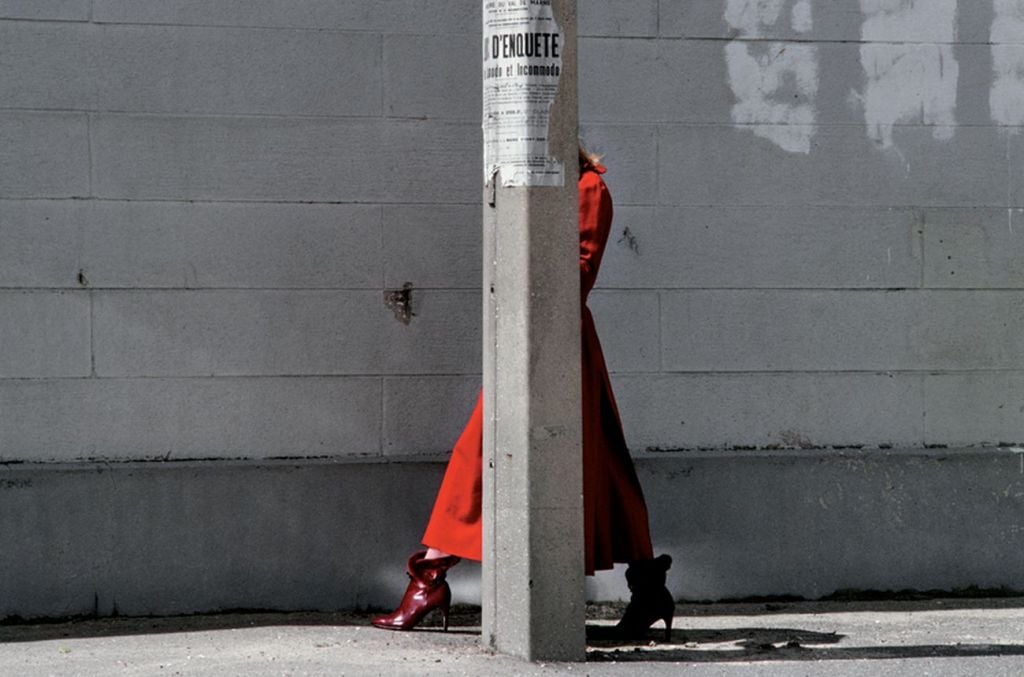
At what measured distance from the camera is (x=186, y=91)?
6422 mm

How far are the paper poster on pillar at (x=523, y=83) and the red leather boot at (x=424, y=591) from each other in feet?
5.06

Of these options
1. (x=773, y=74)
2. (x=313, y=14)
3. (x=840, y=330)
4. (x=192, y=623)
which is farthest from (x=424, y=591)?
(x=773, y=74)

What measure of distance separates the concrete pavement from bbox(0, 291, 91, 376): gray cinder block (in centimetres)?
97

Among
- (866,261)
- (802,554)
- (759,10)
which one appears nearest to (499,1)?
(759,10)

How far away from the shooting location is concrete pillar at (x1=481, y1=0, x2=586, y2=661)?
539 cm

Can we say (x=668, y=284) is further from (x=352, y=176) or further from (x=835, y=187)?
(x=352, y=176)

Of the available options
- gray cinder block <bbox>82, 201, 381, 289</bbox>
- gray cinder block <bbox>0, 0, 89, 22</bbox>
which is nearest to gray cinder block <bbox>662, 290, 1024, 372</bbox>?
→ gray cinder block <bbox>82, 201, 381, 289</bbox>

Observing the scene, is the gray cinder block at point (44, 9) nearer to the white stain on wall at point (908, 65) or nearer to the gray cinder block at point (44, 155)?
the gray cinder block at point (44, 155)

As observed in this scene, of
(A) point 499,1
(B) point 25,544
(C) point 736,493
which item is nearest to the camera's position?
(A) point 499,1

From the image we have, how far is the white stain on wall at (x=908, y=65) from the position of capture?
6906 mm

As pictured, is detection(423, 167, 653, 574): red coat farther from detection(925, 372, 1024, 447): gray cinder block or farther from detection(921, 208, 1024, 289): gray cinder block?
detection(921, 208, 1024, 289): gray cinder block

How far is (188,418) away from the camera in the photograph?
254 inches

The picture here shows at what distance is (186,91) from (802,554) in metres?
3.09

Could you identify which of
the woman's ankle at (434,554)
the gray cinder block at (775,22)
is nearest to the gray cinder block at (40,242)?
the woman's ankle at (434,554)
